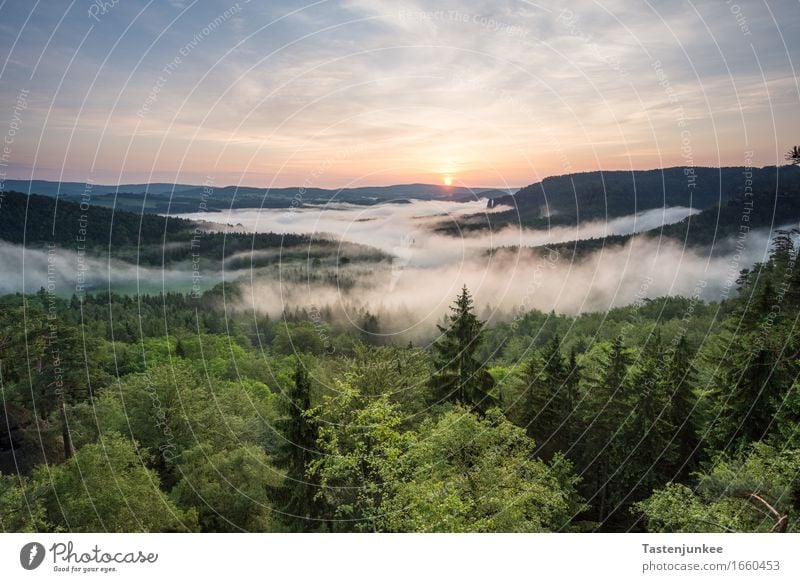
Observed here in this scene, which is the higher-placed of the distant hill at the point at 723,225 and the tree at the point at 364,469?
the distant hill at the point at 723,225

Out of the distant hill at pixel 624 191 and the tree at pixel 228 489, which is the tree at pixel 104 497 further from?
the distant hill at pixel 624 191

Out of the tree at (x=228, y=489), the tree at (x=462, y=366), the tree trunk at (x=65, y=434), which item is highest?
the tree at (x=462, y=366)

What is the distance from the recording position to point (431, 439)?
13383 millimetres

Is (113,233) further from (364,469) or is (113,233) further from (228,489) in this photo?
(364,469)

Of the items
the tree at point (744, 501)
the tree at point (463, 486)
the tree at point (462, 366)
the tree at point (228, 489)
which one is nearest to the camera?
the tree at point (744, 501)

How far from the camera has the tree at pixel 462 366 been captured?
18734 mm

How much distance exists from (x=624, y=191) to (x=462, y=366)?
25458mm

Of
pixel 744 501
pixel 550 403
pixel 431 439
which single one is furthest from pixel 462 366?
pixel 744 501

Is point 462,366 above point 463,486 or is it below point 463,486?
above
